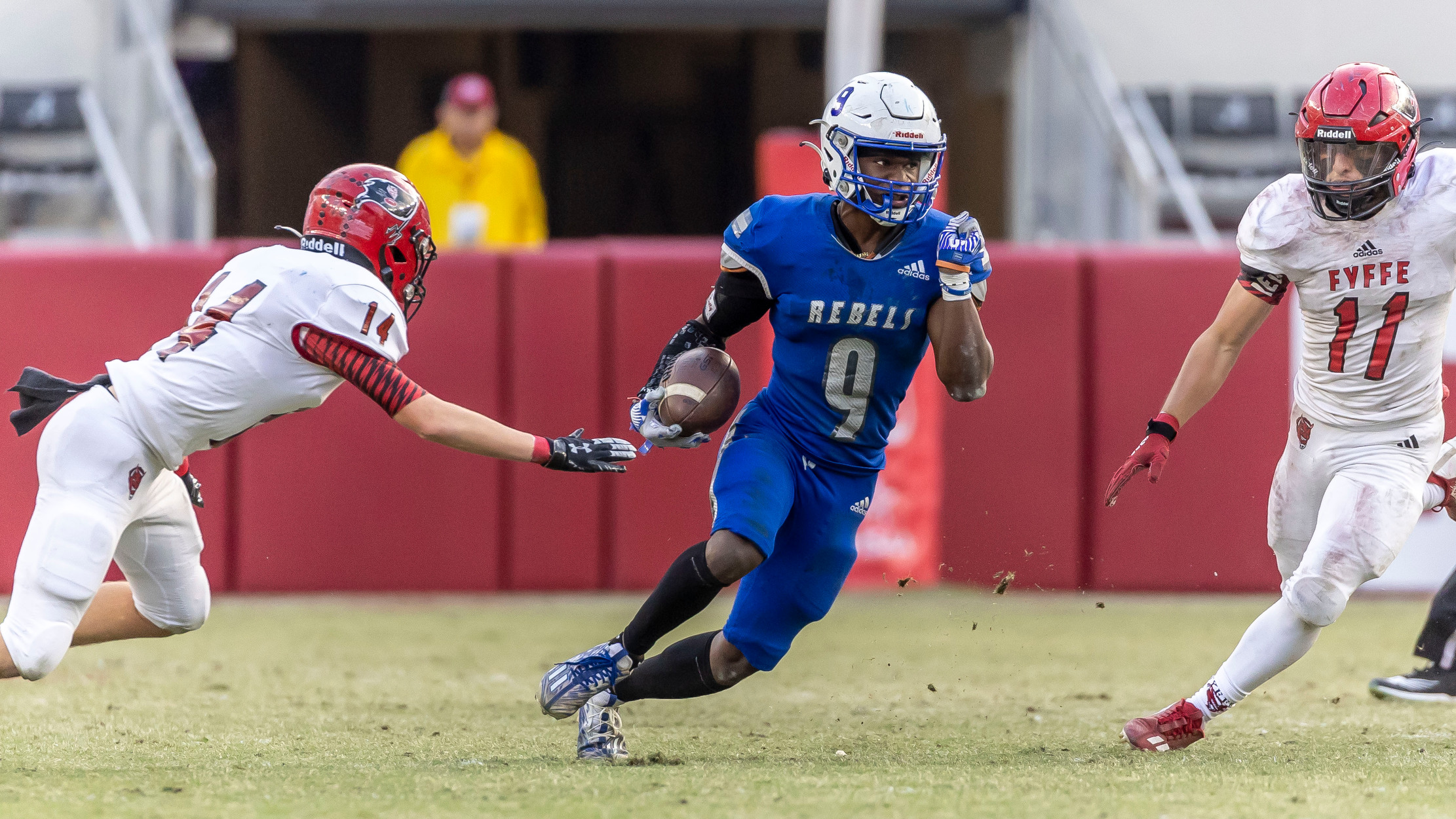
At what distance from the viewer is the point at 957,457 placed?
331 inches

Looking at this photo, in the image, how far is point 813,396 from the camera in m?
4.51

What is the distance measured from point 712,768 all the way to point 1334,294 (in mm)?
2104

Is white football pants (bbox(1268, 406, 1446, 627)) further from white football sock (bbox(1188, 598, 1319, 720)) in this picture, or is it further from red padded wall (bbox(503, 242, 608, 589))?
red padded wall (bbox(503, 242, 608, 589))

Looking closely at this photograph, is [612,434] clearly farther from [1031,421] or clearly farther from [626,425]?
[1031,421]

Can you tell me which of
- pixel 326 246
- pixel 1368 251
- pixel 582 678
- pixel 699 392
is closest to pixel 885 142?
pixel 699 392

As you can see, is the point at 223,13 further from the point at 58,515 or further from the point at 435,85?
the point at 58,515

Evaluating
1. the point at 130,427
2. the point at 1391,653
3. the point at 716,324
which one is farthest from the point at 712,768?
the point at 1391,653

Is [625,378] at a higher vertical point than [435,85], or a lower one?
lower

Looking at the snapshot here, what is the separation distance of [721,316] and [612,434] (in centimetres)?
366

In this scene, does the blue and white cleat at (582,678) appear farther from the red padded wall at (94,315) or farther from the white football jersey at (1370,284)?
the red padded wall at (94,315)

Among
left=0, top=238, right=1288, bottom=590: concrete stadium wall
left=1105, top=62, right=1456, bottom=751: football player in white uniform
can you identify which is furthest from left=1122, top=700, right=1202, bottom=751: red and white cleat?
left=0, top=238, right=1288, bottom=590: concrete stadium wall

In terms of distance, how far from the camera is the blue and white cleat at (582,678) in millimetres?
4418

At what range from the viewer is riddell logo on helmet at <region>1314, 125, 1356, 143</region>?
4.36 meters

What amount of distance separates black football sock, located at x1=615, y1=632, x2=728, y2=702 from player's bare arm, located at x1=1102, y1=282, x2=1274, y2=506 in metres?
1.21
